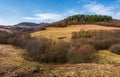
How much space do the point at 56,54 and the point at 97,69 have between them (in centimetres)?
508

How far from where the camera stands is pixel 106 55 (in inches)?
823

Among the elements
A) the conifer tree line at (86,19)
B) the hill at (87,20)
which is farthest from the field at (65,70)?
the conifer tree line at (86,19)

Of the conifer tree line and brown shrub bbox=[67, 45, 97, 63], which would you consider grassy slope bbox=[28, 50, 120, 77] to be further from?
the conifer tree line

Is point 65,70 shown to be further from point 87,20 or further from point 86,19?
point 86,19

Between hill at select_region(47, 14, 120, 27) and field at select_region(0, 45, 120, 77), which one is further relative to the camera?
hill at select_region(47, 14, 120, 27)

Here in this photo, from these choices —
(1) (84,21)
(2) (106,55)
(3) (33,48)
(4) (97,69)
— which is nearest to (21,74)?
(4) (97,69)

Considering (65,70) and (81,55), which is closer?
(65,70)

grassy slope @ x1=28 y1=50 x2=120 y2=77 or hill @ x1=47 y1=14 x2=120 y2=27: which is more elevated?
hill @ x1=47 y1=14 x2=120 y2=27

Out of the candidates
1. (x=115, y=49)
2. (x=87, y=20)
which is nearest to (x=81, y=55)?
(x=115, y=49)

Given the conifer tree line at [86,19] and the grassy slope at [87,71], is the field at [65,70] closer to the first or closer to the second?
the grassy slope at [87,71]

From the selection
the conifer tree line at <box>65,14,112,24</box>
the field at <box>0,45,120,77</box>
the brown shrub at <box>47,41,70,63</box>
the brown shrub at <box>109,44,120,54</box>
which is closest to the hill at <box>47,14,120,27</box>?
the conifer tree line at <box>65,14,112,24</box>

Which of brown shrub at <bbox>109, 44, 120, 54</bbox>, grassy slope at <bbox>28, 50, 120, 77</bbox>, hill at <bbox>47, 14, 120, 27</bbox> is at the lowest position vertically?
grassy slope at <bbox>28, 50, 120, 77</bbox>

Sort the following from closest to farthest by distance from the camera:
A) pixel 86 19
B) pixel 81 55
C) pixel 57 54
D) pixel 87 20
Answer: pixel 81 55 < pixel 57 54 < pixel 87 20 < pixel 86 19

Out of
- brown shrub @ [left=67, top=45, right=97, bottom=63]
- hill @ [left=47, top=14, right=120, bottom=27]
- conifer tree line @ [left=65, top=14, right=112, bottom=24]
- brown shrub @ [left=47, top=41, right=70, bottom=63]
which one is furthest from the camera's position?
conifer tree line @ [left=65, top=14, right=112, bottom=24]
